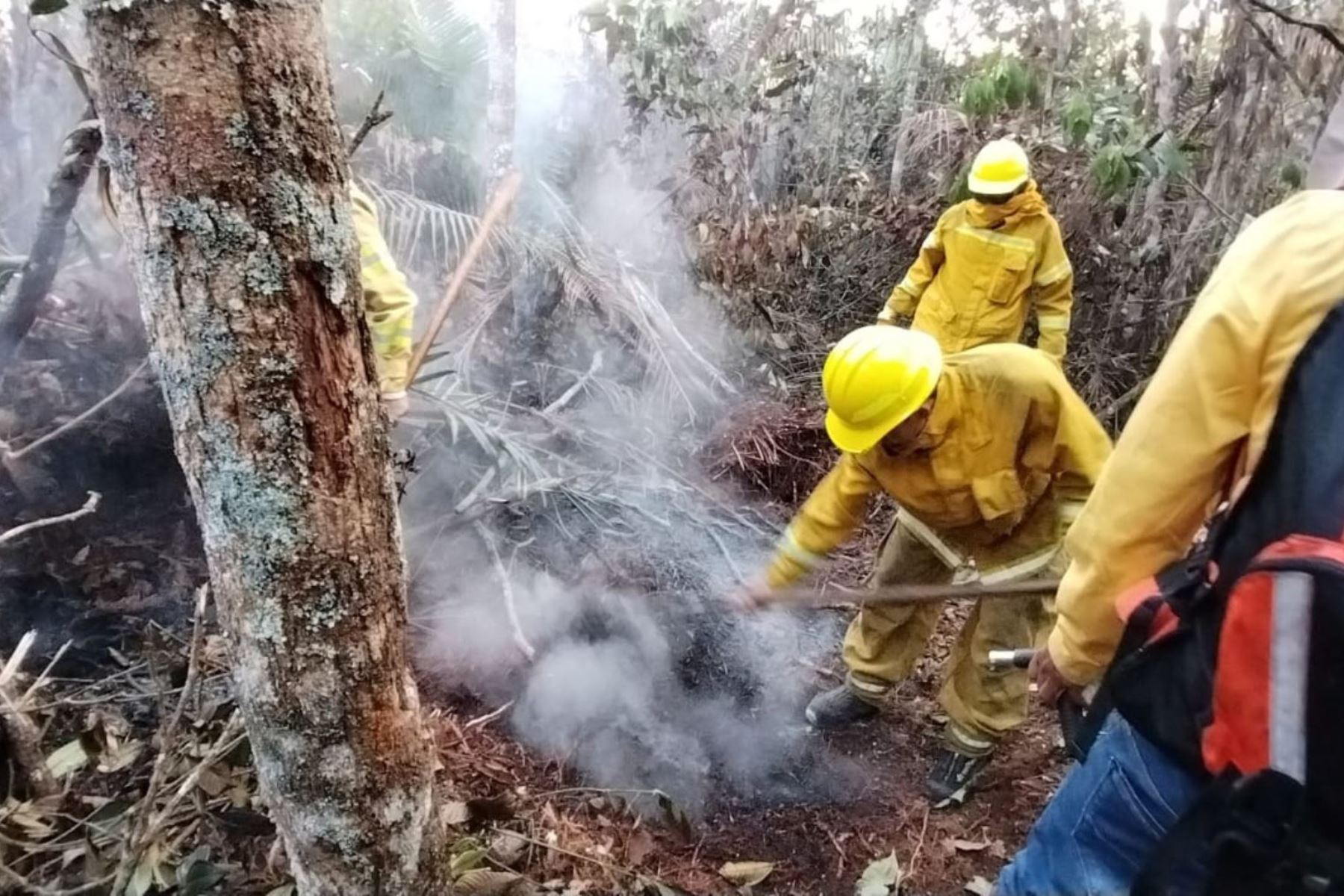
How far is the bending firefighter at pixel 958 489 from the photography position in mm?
2564

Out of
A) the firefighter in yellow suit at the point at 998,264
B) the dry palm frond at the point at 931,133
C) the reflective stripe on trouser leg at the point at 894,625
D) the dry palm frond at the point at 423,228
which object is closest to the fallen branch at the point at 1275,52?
the firefighter in yellow suit at the point at 998,264

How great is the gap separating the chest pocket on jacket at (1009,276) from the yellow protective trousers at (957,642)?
1647 mm

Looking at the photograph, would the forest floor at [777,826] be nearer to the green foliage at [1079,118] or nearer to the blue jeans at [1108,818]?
the blue jeans at [1108,818]

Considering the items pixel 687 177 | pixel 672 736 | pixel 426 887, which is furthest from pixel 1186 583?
pixel 687 177

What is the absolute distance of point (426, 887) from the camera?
1.74m

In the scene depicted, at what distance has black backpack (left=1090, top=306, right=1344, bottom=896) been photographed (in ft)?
3.61

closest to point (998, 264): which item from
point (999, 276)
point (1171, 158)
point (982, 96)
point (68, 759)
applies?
→ point (999, 276)

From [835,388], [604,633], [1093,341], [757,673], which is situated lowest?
[757,673]

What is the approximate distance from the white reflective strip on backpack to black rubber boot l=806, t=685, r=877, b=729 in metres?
2.34

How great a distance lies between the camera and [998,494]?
2719mm

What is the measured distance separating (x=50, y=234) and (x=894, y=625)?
3243 millimetres

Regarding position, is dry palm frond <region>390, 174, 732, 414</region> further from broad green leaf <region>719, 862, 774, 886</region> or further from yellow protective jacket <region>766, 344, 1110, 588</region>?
broad green leaf <region>719, 862, 774, 886</region>

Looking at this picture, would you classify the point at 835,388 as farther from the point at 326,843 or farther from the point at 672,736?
the point at 326,843

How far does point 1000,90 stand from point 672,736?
4.52 metres
